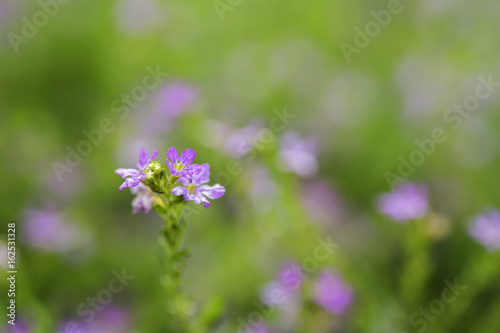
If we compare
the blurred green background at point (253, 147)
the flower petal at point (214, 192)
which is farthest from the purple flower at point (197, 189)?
the blurred green background at point (253, 147)

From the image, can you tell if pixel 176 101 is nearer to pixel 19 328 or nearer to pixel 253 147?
Answer: pixel 253 147

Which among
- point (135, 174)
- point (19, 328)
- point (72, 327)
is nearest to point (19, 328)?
point (19, 328)

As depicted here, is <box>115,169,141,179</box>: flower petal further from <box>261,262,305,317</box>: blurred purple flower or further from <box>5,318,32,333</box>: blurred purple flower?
<box>5,318,32,333</box>: blurred purple flower

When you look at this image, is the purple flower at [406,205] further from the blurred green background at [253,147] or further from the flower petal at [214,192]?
the flower petal at [214,192]

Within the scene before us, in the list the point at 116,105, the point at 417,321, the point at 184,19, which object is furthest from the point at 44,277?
the point at 184,19

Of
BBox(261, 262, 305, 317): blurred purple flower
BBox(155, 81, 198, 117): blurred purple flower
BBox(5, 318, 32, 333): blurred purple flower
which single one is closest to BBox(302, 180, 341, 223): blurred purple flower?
BBox(155, 81, 198, 117): blurred purple flower

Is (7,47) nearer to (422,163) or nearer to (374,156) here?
(374,156)
